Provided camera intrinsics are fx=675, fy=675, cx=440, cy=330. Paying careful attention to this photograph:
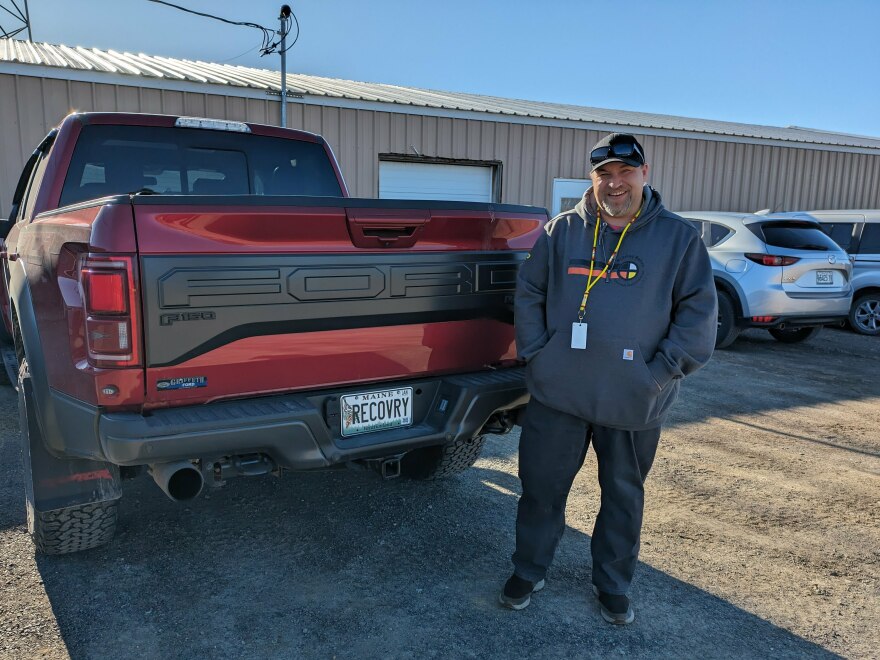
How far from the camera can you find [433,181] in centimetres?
1173

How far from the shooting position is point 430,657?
2.42 m

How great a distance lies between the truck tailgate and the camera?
7.70 feet

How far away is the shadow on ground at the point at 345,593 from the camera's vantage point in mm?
2494

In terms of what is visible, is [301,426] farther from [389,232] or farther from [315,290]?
[389,232]

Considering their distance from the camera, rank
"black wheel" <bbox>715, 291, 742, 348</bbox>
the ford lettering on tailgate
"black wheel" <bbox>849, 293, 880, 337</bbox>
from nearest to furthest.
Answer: the ford lettering on tailgate, "black wheel" <bbox>715, 291, 742, 348</bbox>, "black wheel" <bbox>849, 293, 880, 337</bbox>

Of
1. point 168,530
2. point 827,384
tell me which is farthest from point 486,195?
point 168,530

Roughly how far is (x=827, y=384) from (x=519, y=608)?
5543 millimetres

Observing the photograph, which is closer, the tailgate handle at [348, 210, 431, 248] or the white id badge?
the white id badge

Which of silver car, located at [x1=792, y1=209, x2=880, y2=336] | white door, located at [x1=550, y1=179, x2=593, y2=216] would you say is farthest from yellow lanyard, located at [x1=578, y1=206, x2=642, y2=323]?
white door, located at [x1=550, y1=179, x2=593, y2=216]

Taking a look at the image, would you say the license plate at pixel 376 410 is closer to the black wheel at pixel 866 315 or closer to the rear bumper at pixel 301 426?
the rear bumper at pixel 301 426

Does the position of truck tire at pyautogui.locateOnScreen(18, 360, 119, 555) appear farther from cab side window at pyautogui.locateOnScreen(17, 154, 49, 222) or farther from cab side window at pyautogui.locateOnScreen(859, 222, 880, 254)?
cab side window at pyautogui.locateOnScreen(859, 222, 880, 254)

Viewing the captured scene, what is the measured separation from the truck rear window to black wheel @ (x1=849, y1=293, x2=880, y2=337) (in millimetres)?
8890

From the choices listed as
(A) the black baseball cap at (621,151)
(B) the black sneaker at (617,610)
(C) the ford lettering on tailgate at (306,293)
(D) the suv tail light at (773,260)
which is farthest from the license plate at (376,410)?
(D) the suv tail light at (773,260)

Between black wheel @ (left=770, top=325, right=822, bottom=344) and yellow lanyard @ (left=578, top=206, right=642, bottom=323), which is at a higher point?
yellow lanyard @ (left=578, top=206, right=642, bottom=323)
